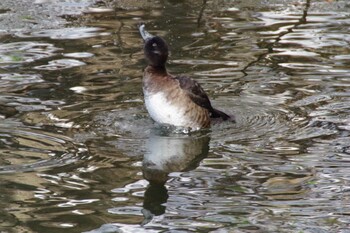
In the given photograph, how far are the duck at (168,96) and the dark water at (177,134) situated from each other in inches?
7.4

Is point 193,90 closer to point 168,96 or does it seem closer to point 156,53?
point 168,96

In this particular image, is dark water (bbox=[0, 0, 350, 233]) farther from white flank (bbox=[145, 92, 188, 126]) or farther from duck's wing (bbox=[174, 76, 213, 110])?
duck's wing (bbox=[174, 76, 213, 110])

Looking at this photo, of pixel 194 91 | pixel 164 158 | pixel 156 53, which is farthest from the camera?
pixel 194 91

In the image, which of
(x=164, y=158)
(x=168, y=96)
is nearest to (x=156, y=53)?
(x=168, y=96)

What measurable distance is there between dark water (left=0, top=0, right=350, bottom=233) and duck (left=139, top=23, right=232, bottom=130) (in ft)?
0.62

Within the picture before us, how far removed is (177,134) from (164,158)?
0.75 meters

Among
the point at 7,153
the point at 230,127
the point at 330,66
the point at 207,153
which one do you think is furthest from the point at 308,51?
the point at 7,153

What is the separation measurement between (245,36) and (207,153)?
15.5 ft

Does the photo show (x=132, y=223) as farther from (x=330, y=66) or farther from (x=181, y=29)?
(x=181, y=29)

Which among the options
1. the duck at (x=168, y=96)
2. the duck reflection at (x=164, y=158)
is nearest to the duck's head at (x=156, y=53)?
the duck at (x=168, y=96)

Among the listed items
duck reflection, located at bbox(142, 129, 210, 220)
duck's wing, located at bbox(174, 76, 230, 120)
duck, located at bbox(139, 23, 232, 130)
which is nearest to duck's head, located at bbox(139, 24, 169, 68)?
duck, located at bbox(139, 23, 232, 130)

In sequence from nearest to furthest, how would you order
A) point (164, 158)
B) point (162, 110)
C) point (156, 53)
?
Answer: point (164, 158) < point (162, 110) < point (156, 53)

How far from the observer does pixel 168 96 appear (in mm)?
8977

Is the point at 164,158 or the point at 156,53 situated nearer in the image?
Answer: the point at 164,158
